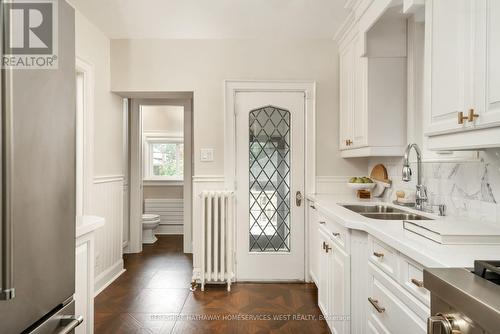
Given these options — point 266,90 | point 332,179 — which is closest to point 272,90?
point 266,90

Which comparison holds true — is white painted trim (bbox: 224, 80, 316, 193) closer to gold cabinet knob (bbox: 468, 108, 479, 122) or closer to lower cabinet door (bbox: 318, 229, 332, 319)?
lower cabinet door (bbox: 318, 229, 332, 319)

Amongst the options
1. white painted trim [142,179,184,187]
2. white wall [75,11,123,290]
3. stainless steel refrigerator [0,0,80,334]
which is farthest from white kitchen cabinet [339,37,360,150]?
white painted trim [142,179,184,187]

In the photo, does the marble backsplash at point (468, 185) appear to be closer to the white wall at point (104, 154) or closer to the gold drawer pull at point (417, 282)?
the gold drawer pull at point (417, 282)

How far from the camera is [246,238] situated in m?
3.28

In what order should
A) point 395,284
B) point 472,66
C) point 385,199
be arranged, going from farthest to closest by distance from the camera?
point 385,199 < point 395,284 < point 472,66

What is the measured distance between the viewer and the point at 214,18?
2.84m

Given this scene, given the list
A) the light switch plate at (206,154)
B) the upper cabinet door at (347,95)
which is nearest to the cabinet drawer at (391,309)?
the upper cabinet door at (347,95)

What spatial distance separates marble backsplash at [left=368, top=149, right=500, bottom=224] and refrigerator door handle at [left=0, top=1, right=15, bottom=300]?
1985 millimetres

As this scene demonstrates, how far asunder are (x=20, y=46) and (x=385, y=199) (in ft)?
8.99

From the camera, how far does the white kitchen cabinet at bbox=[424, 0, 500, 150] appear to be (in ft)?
3.83

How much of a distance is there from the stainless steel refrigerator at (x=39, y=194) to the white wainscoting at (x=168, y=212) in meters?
4.31

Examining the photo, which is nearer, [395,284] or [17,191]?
[17,191]

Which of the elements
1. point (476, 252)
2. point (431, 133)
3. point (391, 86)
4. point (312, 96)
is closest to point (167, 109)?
point (312, 96)

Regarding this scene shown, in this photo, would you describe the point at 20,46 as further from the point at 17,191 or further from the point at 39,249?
the point at 39,249
